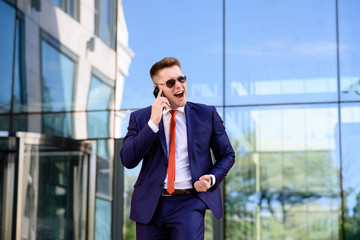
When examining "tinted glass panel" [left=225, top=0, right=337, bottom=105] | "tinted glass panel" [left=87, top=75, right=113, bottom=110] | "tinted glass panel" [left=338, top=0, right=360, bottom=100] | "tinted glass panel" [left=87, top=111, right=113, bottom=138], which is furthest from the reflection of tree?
"tinted glass panel" [left=87, top=75, right=113, bottom=110]

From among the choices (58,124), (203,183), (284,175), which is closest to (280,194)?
(284,175)

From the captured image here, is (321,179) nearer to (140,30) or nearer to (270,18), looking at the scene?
(270,18)

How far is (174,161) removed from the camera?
3.24 meters

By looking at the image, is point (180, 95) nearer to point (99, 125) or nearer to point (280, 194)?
point (280, 194)

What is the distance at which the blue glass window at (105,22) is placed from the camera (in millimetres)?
10352

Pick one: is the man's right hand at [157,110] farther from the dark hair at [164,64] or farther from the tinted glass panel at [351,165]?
the tinted glass panel at [351,165]

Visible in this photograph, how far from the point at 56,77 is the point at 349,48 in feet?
15.9

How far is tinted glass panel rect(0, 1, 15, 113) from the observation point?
10.0 metres

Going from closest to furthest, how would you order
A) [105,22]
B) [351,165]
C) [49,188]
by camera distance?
[351,165], [49,188], [105,22]

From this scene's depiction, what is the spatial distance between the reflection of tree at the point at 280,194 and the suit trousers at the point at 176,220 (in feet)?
20.3

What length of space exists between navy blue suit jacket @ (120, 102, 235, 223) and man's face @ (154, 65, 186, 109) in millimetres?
92

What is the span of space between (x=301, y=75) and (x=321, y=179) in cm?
166

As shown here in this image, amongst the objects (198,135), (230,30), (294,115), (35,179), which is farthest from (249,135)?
(198,135)

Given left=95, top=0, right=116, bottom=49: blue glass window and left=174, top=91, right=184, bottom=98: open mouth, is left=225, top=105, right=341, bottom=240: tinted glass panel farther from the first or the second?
left=174, top=91, right=184, bottom=98: open mouth
